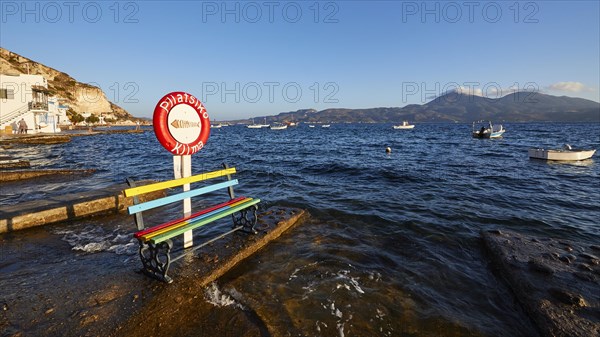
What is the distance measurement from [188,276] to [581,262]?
24.4 ft

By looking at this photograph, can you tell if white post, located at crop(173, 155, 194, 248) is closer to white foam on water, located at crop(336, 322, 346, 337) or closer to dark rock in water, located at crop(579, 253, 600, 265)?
white foam on water, located at crop(336, 322, 346, 337)

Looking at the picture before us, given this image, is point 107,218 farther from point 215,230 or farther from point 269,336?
point 269,336

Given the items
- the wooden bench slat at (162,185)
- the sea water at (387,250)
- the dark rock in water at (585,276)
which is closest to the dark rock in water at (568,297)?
the sea water at (387,250)

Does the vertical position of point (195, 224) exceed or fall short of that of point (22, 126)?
it falls short

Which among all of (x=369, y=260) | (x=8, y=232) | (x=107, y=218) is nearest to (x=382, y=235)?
(x=369, y=260)

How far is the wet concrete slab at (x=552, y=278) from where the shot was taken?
377 cm

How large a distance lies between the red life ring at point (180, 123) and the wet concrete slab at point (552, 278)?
5.98 meters

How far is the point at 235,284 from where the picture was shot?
4504 millimetres

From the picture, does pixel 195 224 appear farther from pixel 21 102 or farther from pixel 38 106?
pixel 21 102

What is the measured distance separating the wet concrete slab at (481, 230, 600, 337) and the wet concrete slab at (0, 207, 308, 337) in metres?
4.09

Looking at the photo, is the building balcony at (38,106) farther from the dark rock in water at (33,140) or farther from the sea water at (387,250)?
the sea water at (387,250)

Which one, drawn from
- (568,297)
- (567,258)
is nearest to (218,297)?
(568,297)

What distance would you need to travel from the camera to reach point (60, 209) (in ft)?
23.3

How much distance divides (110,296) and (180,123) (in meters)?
2.84
